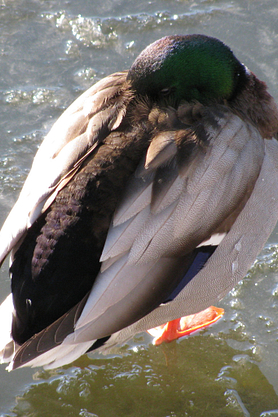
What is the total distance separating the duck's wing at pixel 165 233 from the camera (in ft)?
6.96

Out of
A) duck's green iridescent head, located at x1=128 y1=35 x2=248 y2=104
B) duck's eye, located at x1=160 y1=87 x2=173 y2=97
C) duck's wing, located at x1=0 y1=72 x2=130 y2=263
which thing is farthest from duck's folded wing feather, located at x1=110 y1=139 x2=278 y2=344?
duck's wing, located at x1=0 y1=72 x2=130 y2=263

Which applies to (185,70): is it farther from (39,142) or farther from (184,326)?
(39,142)

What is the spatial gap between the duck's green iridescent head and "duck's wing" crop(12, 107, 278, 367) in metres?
0.25

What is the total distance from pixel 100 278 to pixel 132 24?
2.99 meters

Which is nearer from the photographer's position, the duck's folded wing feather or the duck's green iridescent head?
the duck's folded wing feather

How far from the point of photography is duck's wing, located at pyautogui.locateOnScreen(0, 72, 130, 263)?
231cm

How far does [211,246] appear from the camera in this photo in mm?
2330

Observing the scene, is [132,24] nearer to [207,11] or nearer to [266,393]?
[207,11]

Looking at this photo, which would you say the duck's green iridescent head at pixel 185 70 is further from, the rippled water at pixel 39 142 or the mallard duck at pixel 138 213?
the rippled water at pixel 39 142

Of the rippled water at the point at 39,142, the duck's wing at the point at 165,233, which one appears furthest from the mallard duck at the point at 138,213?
the rippled water at the point at 39,142

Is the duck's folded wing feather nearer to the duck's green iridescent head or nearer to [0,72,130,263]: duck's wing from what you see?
the duck's green iridescent head

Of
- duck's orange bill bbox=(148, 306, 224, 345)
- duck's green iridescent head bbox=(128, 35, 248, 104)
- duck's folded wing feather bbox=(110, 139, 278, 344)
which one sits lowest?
duck's orange bill bbox=(148, 306, 224, 345)

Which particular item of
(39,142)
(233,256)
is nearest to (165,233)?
(233,256)

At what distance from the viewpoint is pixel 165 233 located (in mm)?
2158
